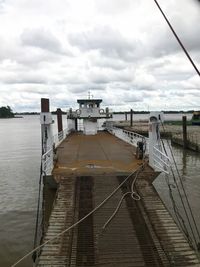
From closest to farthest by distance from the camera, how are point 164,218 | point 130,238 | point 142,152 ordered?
1. point 130,238
2. point 164,218
3. point 142,152

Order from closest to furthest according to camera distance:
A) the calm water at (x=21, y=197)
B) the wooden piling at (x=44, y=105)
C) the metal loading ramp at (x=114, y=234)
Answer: the metal loading ramp at (x=114, y=234)
the calm water at (x=21, y=197)
the wooden piling at (x=44, y=105)

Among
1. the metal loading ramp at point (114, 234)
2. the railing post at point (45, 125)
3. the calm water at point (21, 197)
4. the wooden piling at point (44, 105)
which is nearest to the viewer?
the metal loading ramp at point (114, 234)

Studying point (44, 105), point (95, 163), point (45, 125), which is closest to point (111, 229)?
point (45, 125)

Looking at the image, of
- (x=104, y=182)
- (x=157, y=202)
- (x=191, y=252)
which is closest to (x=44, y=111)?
(x=104, y=182)

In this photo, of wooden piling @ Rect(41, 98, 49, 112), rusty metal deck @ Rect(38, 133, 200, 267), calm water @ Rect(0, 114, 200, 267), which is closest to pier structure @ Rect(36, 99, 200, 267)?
rusty metal deck @ Rect(38, 133, 200, 267)

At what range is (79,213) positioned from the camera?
10.1 metres

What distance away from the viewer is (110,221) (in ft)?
31.7

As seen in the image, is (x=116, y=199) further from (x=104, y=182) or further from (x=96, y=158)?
(x=96, y=158)

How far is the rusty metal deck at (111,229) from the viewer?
7828 mm

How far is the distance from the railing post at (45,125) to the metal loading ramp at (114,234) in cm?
307

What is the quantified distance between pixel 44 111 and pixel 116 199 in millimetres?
5568

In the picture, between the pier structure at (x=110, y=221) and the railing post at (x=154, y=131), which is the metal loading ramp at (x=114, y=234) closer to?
the pier structure at (x=110, y=221)

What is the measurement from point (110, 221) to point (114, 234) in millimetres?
718

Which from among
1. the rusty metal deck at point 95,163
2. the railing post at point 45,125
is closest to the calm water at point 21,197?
the rusty metal deck at point 95,163
